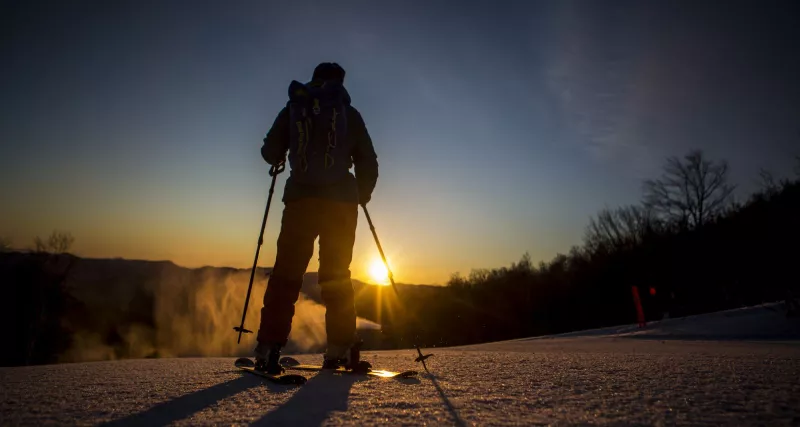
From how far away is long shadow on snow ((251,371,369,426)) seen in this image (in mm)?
1264

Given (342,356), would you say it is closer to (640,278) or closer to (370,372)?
(370,372)

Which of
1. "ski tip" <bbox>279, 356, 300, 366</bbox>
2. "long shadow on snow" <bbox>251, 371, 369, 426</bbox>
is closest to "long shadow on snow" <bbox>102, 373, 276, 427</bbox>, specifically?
"long shadow on snow" <bbox>251, 371, 369, 426</bbox>

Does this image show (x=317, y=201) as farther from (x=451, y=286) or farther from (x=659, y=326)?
(x=451, y=286)

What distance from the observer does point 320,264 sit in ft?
9.35

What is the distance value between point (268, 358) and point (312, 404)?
3.61 feet

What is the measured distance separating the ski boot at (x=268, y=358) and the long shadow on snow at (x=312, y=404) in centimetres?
35

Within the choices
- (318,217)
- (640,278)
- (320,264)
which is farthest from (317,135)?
(640,278)

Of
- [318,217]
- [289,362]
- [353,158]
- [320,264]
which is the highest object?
[353,158]

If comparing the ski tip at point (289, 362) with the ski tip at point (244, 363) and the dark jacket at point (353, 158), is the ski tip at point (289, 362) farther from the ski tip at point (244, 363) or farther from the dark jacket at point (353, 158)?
the dark jacket at point (353, 158)

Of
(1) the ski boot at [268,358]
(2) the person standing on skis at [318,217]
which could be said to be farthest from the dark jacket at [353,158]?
(1) the ski boot at [268,358]

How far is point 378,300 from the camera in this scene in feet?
106

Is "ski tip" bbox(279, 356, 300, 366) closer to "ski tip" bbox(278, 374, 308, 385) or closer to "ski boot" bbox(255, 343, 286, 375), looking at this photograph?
"ski boot" bbox(255, 343, 286, 375)

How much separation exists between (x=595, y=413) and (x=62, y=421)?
1.61m

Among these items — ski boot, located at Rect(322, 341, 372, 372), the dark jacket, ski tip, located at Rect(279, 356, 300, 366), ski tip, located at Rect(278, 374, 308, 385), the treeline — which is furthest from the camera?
the treeline
